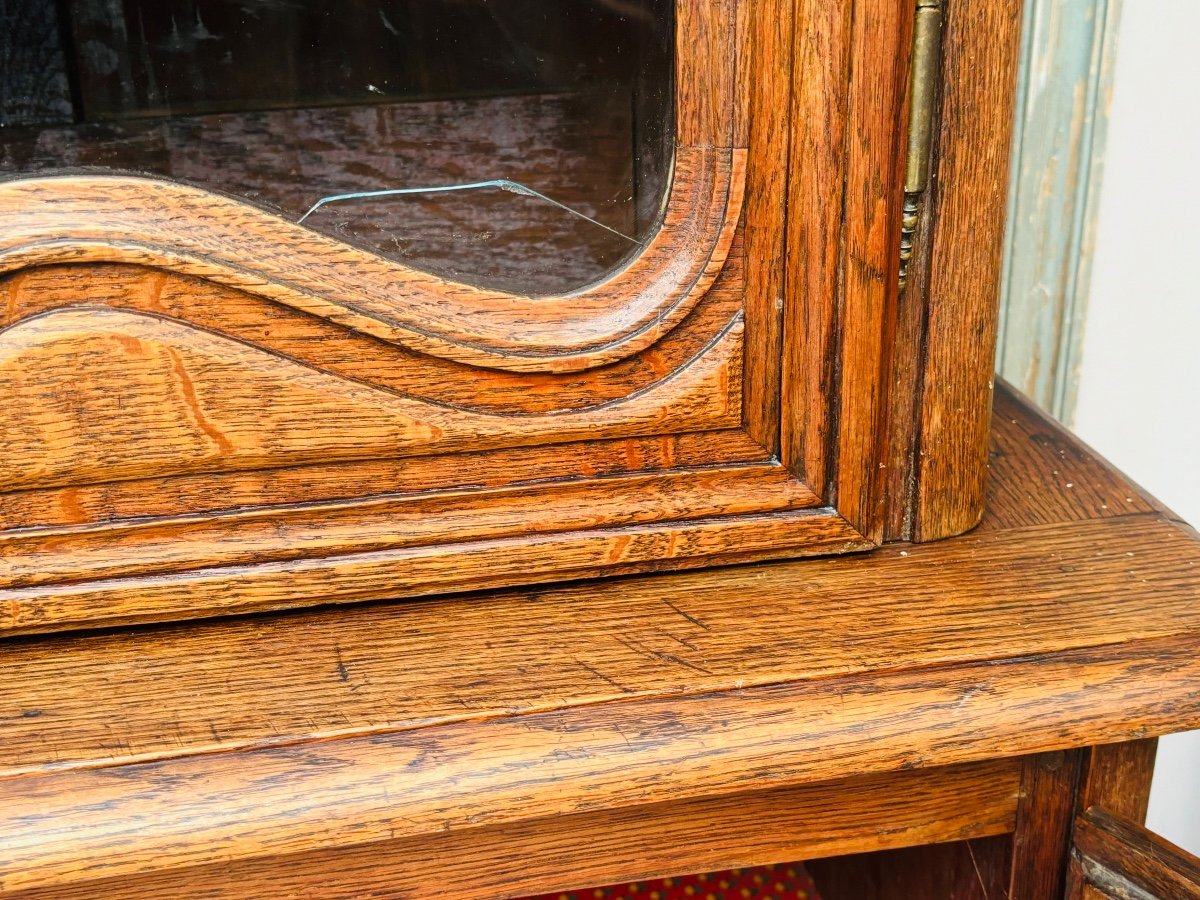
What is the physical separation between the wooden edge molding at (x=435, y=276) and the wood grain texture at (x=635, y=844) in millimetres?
208

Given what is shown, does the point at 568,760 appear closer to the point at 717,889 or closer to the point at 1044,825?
the point at 1044,825

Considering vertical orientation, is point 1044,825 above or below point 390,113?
below

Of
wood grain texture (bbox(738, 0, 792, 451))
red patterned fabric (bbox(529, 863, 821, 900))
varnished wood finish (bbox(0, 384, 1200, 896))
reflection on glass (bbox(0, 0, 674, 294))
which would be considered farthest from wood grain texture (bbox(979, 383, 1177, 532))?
red patterned fabric (bbox(529, 863, 821, 900))

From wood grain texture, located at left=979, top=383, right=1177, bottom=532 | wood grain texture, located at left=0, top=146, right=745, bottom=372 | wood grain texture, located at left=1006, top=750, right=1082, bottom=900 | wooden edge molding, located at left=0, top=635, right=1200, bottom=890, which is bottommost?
wood grain texture, located at left=1006, top=750, right=1082, bottom=900

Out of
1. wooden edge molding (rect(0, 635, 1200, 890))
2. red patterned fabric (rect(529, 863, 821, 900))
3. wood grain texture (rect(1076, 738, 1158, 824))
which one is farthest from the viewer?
red patterned fabric (rect(529, 863, 821, 900))

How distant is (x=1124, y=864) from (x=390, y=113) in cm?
47

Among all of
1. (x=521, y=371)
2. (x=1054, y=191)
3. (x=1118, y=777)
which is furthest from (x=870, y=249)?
(x=1054, y=191)

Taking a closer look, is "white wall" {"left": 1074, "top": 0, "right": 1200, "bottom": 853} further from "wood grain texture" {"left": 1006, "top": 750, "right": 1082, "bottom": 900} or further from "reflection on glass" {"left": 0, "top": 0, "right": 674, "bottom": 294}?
"reflection on glass" {"left": 0, "top": 0, "right": 674, "bottom": 294}

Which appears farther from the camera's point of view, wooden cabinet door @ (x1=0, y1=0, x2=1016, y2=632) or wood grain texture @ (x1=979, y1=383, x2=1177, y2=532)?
wood grain texture @ (x1=979, y1=383, x2=1177, y2=532)

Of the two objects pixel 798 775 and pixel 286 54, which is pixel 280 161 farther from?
pixel 798 775

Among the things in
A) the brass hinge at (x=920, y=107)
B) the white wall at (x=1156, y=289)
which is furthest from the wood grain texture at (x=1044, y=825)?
the white wall at (x=1156, y=289)

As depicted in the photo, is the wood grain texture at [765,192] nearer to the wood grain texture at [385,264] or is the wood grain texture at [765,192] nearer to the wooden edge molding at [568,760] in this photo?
the wood grain texture at [385,264]

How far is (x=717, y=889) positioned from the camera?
0.82 meters

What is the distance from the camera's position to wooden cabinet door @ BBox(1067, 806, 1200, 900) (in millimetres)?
471
